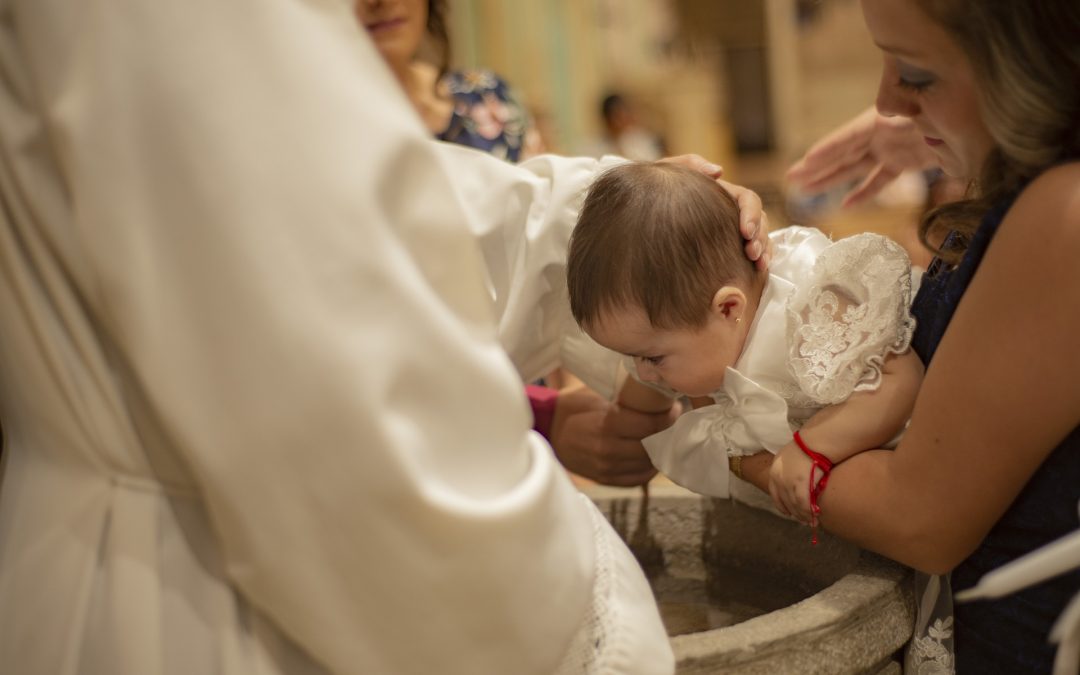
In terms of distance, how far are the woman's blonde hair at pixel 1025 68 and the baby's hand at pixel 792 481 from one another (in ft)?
1.46

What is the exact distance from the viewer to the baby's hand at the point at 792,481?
1.31 meters

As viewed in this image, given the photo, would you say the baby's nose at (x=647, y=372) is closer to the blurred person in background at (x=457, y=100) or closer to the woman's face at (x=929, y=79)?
the woman's face at (x=929, y=79)

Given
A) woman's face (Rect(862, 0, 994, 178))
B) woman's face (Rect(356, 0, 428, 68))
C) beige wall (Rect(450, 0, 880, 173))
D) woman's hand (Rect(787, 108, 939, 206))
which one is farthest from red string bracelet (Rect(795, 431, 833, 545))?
beige wall (Rect(450, 0, 880, 173))

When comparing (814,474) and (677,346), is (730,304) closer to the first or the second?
(677,346)

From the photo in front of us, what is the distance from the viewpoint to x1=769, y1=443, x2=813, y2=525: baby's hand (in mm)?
1311

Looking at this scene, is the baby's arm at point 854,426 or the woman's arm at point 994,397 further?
the baby's arm at point 854,426

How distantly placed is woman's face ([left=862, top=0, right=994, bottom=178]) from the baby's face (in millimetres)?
382

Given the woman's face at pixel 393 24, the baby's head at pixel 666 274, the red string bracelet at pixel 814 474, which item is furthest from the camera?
the woman's face at pixel 393 24

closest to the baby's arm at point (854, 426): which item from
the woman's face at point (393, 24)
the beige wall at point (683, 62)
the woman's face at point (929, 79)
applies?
the woman's face at point (929, 79)

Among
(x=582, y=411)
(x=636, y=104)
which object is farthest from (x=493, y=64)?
(x=582, y=411)

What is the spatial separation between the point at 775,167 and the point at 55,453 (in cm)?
802

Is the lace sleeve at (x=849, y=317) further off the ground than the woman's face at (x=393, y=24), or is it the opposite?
the woman's face at (x=393, y=24)

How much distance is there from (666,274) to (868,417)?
1.07ft

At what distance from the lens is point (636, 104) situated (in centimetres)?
829
